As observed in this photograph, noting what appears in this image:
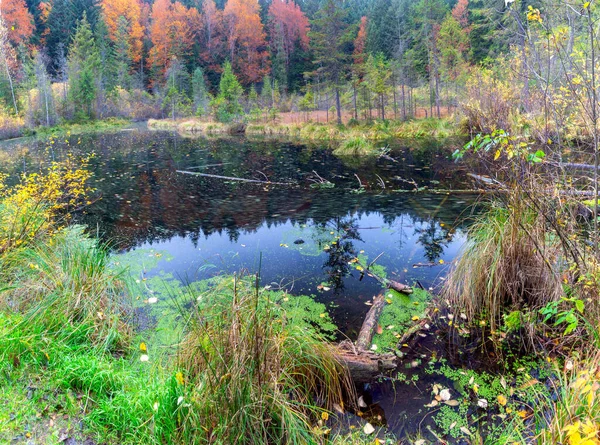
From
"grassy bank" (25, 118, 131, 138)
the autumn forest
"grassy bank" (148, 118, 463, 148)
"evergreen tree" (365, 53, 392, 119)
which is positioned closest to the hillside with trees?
Result: "evergreen tree" (365, 53, 392, 119)

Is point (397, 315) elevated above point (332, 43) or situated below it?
below

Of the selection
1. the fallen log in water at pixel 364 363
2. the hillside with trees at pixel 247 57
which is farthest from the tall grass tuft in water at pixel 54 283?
the hillside with trees at pixel 247 57

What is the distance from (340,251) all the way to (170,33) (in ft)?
165

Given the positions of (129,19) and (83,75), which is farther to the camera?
A: (129,19)

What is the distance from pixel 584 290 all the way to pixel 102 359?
10.6 ft

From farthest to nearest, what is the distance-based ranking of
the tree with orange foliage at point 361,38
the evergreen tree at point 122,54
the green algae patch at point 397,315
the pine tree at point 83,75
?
the evergreen tree at point 122,54 < the tree with orange foliage at point 361,38 < the pine tree at point 83,75 < the green algae patch at point 397,315

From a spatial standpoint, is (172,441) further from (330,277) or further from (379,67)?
(379,67)

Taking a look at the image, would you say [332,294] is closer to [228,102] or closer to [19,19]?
[228,102]

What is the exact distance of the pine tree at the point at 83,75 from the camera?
31.8 metres

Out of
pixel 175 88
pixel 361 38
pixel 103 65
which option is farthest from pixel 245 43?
pixel 103 65

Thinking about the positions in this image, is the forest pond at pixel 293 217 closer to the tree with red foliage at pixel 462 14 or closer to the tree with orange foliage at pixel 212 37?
the tree with red foliage at pixel 462 14

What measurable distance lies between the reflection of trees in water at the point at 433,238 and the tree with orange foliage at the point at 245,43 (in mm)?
44593

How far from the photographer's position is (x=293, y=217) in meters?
7.34

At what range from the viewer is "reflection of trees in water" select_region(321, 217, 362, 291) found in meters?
4.68
